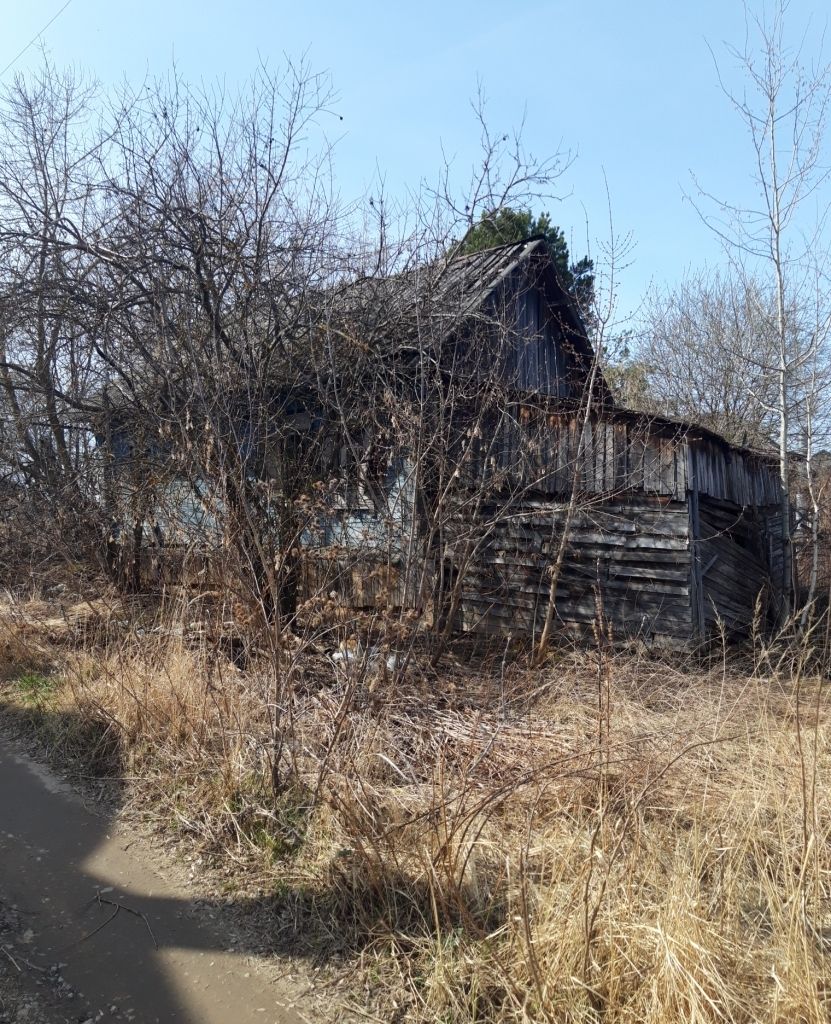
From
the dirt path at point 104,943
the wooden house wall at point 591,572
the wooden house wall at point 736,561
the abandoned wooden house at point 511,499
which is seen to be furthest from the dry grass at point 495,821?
the wooden house wall at point 736,561

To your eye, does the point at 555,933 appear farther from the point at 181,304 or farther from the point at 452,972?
the point at 181,304

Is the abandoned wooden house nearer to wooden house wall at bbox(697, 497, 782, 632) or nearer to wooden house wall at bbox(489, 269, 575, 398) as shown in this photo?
wooden house wall at bbox(697, 497, 782, 632)

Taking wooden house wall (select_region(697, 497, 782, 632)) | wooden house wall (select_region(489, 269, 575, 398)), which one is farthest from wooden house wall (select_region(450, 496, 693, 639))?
wooden house wall (select_region(489, 269, 575, 398))

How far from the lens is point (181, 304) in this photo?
7547 mm

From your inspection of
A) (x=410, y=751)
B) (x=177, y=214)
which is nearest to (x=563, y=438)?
(x=410, y=751)

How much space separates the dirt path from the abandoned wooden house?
113 inches

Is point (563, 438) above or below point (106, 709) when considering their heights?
above

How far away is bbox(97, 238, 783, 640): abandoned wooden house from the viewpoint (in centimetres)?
666

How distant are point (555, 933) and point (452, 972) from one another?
0.42 meters

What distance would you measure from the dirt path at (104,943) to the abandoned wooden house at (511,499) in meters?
2.88

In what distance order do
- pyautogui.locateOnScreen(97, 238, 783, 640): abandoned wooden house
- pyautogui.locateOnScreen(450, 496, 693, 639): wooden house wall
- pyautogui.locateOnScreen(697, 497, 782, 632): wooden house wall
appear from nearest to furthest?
pyautogui.locateOnScreen(97, 238, 783, 640): abandoned wooden house → pyautogui.locateOnScreen(450, 496, 693, 639): wooden house wall → pyautogui.locateOnScreen(697, 497, 782, 632): wooden house wall

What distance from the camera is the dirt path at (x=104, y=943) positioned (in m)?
2.85

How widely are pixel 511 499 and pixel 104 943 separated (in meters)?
4.51

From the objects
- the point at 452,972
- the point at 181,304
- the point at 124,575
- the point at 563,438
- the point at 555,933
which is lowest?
the point at 452,972
